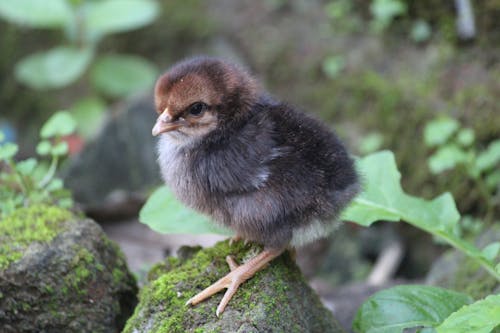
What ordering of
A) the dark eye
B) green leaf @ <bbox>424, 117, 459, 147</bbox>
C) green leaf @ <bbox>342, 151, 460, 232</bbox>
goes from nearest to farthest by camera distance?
the dark eye < green leaf @ <bbox>342, 151, 460, 232</bbox> < green leaf @ <bbox>424, 117, 459, 147</bbox>

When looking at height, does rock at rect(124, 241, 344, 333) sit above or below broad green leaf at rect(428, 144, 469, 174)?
above

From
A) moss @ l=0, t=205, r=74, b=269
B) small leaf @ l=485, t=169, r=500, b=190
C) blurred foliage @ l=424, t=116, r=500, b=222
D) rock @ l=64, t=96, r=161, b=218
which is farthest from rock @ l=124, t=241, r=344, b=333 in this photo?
rock @ l=64, t=96, r=161, b=218

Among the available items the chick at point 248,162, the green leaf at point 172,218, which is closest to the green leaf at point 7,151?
the green leaf at point 172,218

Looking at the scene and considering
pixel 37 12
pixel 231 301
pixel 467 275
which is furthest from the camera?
pixel 37 12

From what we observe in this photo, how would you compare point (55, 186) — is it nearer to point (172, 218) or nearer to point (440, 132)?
point (172, 218)

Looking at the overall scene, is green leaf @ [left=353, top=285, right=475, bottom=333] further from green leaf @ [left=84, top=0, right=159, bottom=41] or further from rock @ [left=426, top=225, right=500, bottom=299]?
green leaf @ [left=84, top=0, right=159, bottom=41]

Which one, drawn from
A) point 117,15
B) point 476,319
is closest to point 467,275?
point 476,319

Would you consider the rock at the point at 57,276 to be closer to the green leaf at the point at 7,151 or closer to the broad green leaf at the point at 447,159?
the green leaf at the point at 7,151
